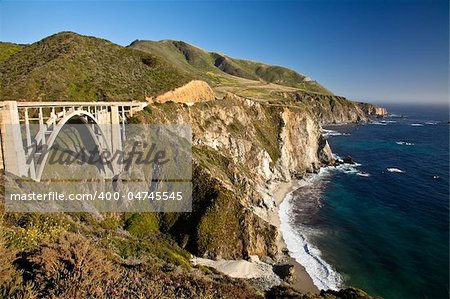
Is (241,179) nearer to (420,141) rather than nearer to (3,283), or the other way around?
(3,283)

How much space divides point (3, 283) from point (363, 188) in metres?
69.5

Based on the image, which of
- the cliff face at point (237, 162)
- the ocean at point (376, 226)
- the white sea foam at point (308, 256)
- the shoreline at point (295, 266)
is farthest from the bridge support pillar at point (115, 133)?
the ocean at point (376, 226)

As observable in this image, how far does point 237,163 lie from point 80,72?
37008mm

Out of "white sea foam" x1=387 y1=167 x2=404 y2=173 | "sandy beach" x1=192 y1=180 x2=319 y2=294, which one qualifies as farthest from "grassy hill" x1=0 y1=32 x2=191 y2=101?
"white sea foam" x1=387 y1=167 x2=404 y2=173

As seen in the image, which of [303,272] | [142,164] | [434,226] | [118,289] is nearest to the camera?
[118,289]

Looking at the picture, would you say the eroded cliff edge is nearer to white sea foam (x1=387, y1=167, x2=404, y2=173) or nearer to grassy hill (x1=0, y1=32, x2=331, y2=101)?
grassy hill (x1=0, y1=32, x2=331, y2=101)

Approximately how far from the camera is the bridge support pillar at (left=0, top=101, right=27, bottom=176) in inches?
1031

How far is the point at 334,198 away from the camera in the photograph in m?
63.3

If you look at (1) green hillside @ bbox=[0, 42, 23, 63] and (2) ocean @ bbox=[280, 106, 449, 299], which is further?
(1) green hillside @ bbox=[0, 42, 23, 63]

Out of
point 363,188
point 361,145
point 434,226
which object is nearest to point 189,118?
point 363,188

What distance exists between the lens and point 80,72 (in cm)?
6169

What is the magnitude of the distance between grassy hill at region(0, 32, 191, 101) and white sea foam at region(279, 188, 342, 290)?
121 feet

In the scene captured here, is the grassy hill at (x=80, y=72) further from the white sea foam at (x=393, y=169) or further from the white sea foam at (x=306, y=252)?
the white sea foam at (x=393, y=169)

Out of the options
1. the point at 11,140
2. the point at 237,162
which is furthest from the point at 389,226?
the point at 11,140
